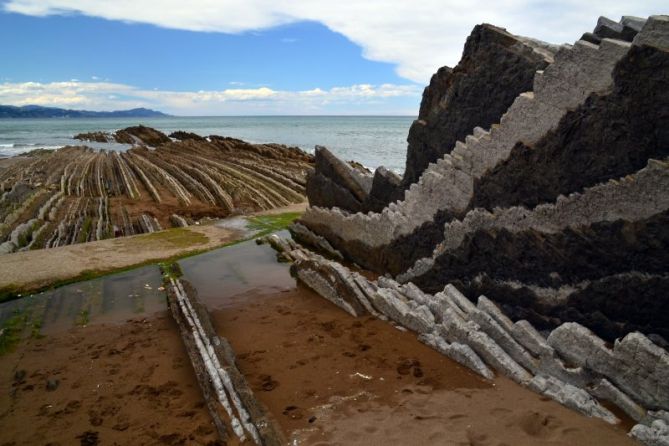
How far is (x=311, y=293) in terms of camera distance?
1221 cm

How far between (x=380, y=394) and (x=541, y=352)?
2600mm

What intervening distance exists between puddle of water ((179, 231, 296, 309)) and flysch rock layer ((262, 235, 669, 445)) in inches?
121

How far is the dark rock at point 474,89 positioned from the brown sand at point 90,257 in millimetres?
8427

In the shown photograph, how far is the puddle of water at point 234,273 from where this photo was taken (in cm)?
1250

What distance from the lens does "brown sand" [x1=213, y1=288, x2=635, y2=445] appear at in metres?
6.21

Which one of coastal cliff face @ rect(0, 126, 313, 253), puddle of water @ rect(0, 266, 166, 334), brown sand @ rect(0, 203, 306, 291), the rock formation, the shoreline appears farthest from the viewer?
coastal cliff face @ rect(0, 126, 313, 253)

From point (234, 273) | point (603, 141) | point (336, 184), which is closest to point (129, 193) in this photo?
point (234, 273)

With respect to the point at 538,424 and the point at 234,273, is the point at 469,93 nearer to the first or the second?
the point at 538,424

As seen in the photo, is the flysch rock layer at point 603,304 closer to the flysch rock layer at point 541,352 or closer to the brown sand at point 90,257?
the flysch rock layer at point 541,352

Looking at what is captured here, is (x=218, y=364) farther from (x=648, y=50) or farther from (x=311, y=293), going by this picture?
(x=648, y=50)

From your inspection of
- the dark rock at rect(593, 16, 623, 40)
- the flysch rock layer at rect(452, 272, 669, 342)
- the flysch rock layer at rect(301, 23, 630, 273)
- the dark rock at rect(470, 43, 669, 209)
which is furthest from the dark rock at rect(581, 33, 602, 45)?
the flysch rock layer at rect(452, 272, 669, 342)

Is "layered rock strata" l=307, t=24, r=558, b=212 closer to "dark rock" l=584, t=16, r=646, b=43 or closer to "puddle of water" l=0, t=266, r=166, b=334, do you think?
"dark rock" l=584, t=16, r=646, b=43

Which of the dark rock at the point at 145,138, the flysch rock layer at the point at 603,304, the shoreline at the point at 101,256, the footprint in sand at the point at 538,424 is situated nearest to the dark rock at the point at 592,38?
the flysch rock layer at the point at 603,304

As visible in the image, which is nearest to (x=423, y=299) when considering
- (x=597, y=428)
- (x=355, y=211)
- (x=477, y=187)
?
(x=477, y=187)
